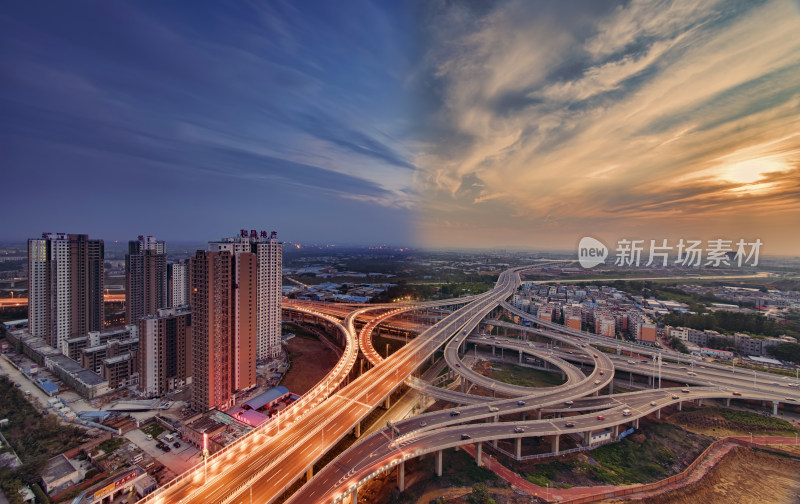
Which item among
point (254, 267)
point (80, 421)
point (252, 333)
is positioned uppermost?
point (254, 267)

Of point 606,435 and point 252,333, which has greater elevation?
point 252,333

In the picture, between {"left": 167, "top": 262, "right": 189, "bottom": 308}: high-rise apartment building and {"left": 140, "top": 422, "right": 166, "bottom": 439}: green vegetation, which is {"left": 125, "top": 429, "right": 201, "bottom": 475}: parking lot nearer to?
{"left": 140, "top": 422, "right": 166, "bottom": 439}: green vegetation

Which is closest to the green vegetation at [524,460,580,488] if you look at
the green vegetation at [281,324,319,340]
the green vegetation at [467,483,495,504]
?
the green vegetation at [467,483,495,504]

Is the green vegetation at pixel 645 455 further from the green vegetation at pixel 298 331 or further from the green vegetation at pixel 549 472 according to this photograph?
the green vegetation at pixel 298 331

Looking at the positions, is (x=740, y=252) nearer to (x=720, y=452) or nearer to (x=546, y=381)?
(x=720, y=452)

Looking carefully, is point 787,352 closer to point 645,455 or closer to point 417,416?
point 645,455

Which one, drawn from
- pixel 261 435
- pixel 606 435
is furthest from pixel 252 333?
pixel 606 435

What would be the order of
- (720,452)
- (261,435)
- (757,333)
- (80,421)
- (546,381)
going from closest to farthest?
1. (261,435)
2. (720,452)
3. (80,421)
4. (546,381)
5. (757,333)
